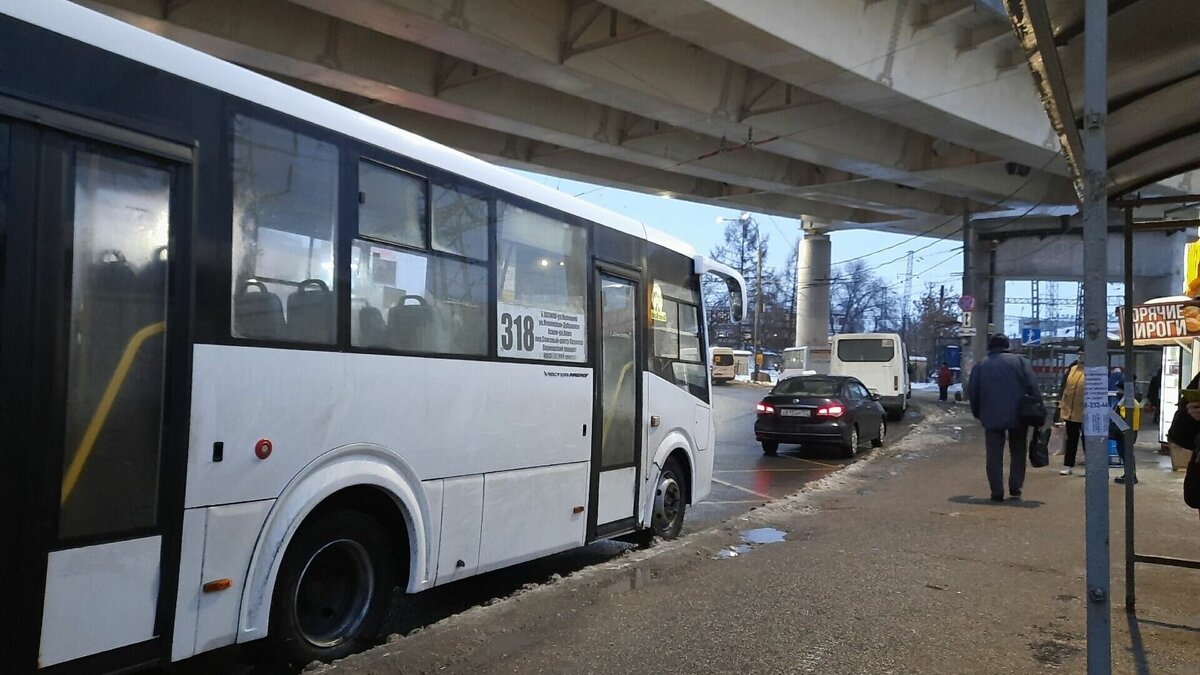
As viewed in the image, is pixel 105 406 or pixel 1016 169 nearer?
pixel 105 406

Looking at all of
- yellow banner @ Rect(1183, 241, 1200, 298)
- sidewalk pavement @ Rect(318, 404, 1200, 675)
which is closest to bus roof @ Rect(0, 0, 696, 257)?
sidewalk pavement @ Rect(318, 404, 1200, 675)

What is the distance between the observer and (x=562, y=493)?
6.26m

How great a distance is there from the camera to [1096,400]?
319 centimetres

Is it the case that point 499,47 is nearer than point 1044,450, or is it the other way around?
point 1044,450

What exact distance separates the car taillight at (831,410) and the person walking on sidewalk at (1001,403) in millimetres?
5415

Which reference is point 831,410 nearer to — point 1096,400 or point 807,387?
point 807,387

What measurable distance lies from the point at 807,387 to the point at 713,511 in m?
6.62

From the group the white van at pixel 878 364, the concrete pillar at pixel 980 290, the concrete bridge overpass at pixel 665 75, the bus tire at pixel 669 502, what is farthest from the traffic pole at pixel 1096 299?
→ the concrete pillar at pixel 980 290

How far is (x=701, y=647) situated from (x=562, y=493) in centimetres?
186

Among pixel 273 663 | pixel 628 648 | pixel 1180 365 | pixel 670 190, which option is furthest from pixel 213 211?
pixel 670 190

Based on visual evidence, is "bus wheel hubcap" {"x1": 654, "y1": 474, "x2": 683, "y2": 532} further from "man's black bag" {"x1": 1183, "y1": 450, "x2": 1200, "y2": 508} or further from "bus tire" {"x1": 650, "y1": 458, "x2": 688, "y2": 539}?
"man's black bag" {"x1": 1183, "y1": 450, "x2": 1200, "y2": 508}

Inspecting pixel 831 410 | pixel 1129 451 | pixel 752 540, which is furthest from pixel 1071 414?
pixel 1129 451

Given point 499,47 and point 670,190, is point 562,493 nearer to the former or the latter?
point 499,47

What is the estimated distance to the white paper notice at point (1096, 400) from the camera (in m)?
3.16
